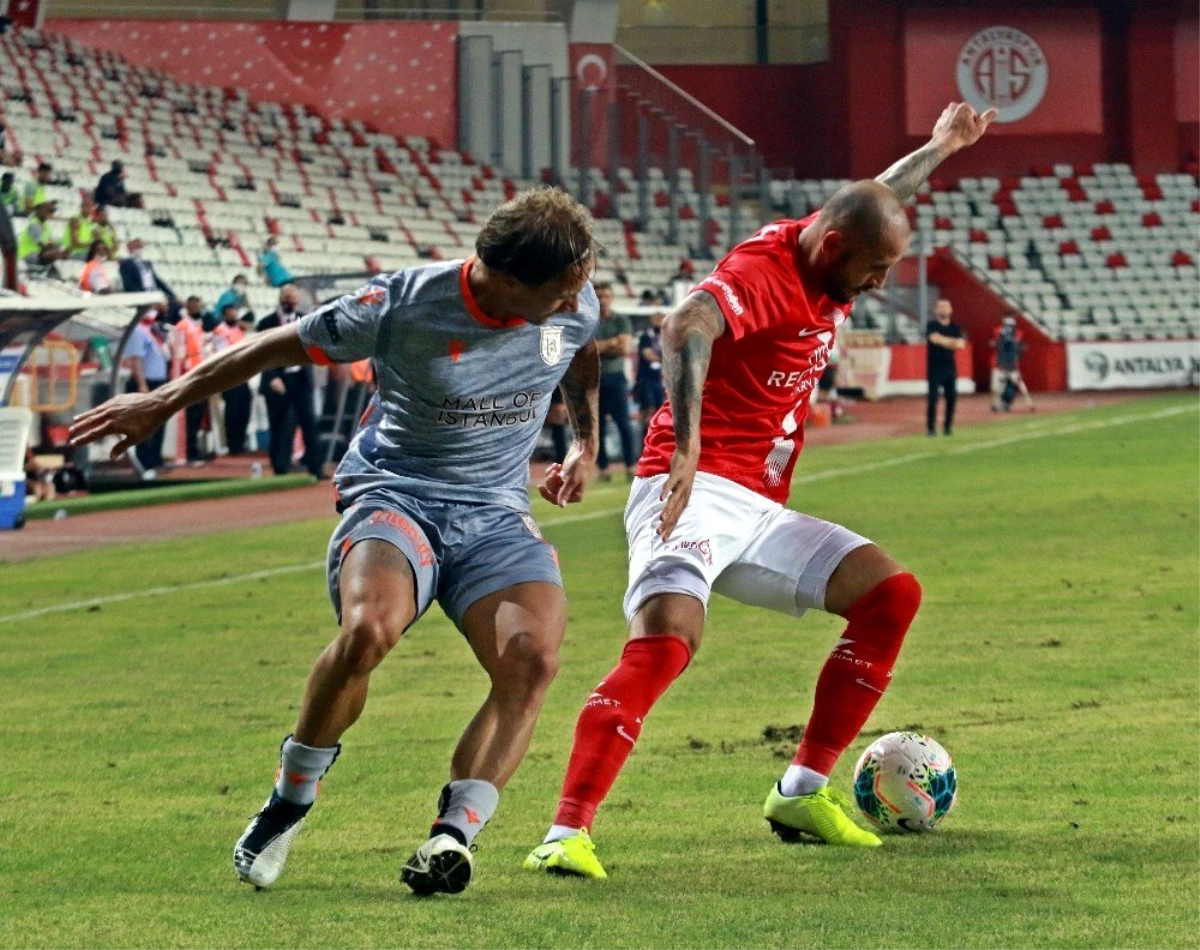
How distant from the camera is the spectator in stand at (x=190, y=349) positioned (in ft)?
77.9

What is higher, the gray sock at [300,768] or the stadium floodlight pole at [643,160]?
the stadium floodlight pole at [643,160]

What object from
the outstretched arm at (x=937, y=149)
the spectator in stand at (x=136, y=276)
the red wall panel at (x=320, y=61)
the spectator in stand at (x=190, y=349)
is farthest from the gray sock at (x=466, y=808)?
the red wall panel at (x=320, y=61)

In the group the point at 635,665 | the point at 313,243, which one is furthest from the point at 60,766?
the point at 313,243

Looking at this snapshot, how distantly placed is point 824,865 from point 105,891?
1834 millimetres

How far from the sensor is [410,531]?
5379 millimetres

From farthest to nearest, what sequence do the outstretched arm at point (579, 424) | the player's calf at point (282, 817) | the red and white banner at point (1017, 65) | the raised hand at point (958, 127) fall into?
the red and white banner at point (1017, 65), the raised hand at point (958, 127), the outstretched arm at point (579, 424), the player's calf at point (282, 817)

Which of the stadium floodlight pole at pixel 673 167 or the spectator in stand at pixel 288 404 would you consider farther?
the stadium floodlight pole at pixel 673 167

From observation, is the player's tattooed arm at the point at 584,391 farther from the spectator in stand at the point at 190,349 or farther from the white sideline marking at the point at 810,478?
the spectator in stand at the point at 190,349

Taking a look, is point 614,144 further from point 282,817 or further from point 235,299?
point 282,817

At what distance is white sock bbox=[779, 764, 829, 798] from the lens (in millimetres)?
5824

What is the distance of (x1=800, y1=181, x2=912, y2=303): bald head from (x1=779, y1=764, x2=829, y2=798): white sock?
1.35 metres

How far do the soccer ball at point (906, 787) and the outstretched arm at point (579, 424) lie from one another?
3.73ft

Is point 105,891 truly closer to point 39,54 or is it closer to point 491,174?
point 39,54

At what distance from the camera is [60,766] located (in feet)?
24.3
